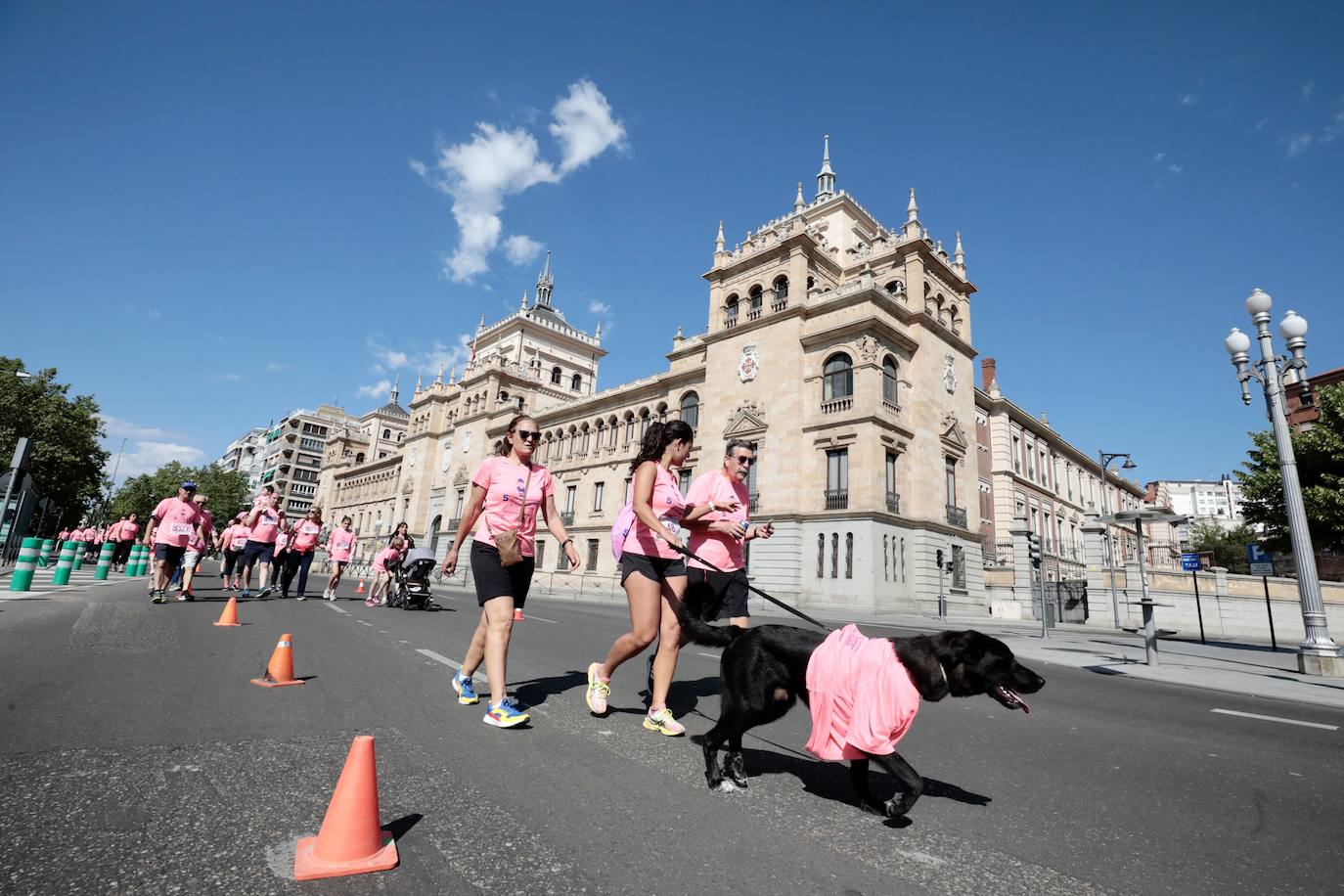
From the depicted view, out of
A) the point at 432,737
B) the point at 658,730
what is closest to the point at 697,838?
the point at 658,730

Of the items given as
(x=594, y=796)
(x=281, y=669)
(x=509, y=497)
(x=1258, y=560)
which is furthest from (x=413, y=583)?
(x=1258, y=560)

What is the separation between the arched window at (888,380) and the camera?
2504 cm

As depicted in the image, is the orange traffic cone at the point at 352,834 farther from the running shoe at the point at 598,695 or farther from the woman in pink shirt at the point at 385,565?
the woman in pink shirt at the point at 385,565

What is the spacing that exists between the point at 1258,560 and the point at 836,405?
685 inches

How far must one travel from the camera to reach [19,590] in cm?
1035

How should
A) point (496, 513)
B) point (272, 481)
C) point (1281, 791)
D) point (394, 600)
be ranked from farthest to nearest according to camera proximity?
point (272, 481), point (394, 600), point (496, 513), point (1281, 791)

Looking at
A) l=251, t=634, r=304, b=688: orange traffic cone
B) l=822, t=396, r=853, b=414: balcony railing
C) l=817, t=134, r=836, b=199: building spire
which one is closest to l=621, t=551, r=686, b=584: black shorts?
l=251, t=634, r=304, b=688: orange traffic cone

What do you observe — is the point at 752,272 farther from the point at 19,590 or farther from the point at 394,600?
the point at 19,590

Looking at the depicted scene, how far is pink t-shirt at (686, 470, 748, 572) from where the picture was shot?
4219mm

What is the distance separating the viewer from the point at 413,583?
13.5 metres

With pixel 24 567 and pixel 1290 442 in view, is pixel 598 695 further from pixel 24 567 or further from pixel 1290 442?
pixel 24 567

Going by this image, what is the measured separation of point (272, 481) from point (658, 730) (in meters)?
101

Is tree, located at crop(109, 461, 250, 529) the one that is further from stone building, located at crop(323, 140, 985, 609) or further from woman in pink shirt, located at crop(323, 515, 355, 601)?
woman in pink shirt, located at crop(323, 515, 355, 601)

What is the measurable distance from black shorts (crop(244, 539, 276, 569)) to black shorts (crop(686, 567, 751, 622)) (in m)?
12.0
